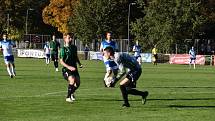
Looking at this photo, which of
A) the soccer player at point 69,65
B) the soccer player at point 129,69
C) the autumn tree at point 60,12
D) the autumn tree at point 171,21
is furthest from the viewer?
the autumn tree at point 60,12

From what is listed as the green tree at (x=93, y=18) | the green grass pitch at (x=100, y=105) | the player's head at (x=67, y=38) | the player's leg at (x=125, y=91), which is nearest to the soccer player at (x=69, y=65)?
the player's head at (x=67, y=38)

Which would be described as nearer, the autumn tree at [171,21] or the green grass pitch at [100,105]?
the green grass pitch at [100,105]

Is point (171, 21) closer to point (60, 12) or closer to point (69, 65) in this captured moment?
point (60, 12)

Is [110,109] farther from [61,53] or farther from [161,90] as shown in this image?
[161,90]

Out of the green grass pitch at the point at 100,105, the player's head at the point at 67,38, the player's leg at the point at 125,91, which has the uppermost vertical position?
the player's head at the point at 67,38

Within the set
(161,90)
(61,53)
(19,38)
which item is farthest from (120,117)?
(19,38)

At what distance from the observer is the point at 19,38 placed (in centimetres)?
9869

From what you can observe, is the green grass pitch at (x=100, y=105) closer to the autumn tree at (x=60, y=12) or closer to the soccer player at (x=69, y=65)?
the soccer player at (x=69, y=65)

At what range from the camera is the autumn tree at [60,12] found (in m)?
90.0

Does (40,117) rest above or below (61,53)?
below

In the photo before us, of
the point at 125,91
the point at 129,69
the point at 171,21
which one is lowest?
the point at 125,91

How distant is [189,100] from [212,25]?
66244 mm

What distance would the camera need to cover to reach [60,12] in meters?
92.3

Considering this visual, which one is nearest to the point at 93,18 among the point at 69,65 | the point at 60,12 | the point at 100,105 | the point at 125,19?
the point at 125,19
